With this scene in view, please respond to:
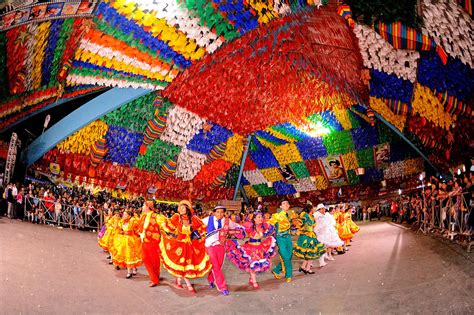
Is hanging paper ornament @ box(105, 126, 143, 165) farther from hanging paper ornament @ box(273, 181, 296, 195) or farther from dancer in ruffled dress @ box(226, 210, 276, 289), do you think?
dancer in ruffled dress @ box(226, 210, 276, 289)

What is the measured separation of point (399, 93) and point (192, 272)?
→ 9.06m

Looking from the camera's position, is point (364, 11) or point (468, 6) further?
point (364, 11)

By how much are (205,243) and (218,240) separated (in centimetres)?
24

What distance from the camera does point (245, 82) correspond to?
13594mm

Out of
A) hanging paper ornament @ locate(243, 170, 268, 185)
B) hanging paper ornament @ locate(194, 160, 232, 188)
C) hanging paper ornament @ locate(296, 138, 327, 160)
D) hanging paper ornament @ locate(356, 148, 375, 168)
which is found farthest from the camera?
hanging paper ornament @ locate(243, 170, 268, 185)

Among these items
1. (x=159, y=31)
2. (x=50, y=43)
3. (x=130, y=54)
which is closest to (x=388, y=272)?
(x=159, y=31)

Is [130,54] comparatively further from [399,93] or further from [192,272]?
[399,93]

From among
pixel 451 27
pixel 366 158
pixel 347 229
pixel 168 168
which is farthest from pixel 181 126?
pixel 451 27

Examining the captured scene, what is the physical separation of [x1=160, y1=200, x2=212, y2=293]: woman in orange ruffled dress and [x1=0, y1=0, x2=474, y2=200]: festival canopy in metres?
5.12

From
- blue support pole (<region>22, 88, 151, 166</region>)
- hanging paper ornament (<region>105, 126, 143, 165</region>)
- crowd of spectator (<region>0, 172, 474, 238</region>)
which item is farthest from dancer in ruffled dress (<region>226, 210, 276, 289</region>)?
hanging paper ornament (<region>105, 126, 143, 165</region>)

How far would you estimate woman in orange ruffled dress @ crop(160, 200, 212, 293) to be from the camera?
645cm

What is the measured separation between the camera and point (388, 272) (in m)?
6.75

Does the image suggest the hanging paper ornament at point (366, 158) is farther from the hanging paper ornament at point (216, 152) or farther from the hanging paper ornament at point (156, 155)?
the hanging paper ornament at point (156, 155)

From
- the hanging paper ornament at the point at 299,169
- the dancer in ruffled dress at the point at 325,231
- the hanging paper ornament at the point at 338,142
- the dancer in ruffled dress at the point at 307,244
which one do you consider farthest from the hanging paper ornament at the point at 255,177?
the dancer in ruffled dress at the point at 307,244
